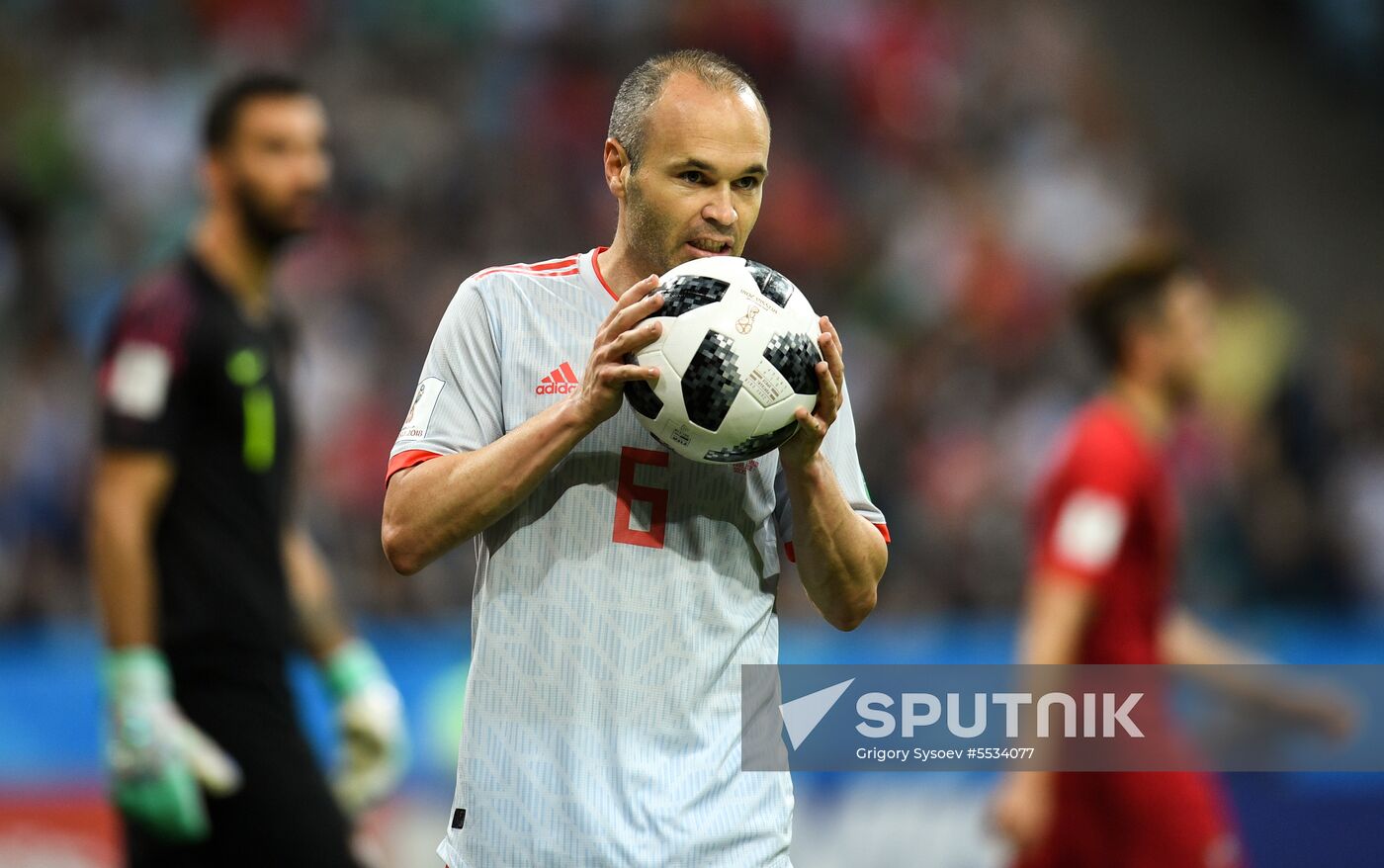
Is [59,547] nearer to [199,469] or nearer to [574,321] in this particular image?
[199,469]

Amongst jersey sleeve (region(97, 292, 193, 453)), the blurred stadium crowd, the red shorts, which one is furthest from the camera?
the blurred stadium crowd

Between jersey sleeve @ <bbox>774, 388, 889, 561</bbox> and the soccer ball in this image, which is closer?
the soccer ball

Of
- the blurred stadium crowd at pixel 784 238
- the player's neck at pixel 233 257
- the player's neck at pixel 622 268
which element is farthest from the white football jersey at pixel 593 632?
the blurred stadium crowd at pixel 784 238

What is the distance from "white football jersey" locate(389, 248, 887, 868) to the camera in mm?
3273

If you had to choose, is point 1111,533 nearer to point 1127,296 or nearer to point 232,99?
point 1127,296

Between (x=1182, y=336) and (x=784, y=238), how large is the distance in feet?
21.3

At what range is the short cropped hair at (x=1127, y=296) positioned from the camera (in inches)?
245

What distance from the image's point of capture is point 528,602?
11.0 ft

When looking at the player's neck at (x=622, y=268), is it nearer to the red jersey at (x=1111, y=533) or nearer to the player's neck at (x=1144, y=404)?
the red jersey at (x=1111, y=533)

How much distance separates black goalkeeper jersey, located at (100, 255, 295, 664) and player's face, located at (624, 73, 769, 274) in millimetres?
2383

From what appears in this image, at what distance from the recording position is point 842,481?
11.6ft
